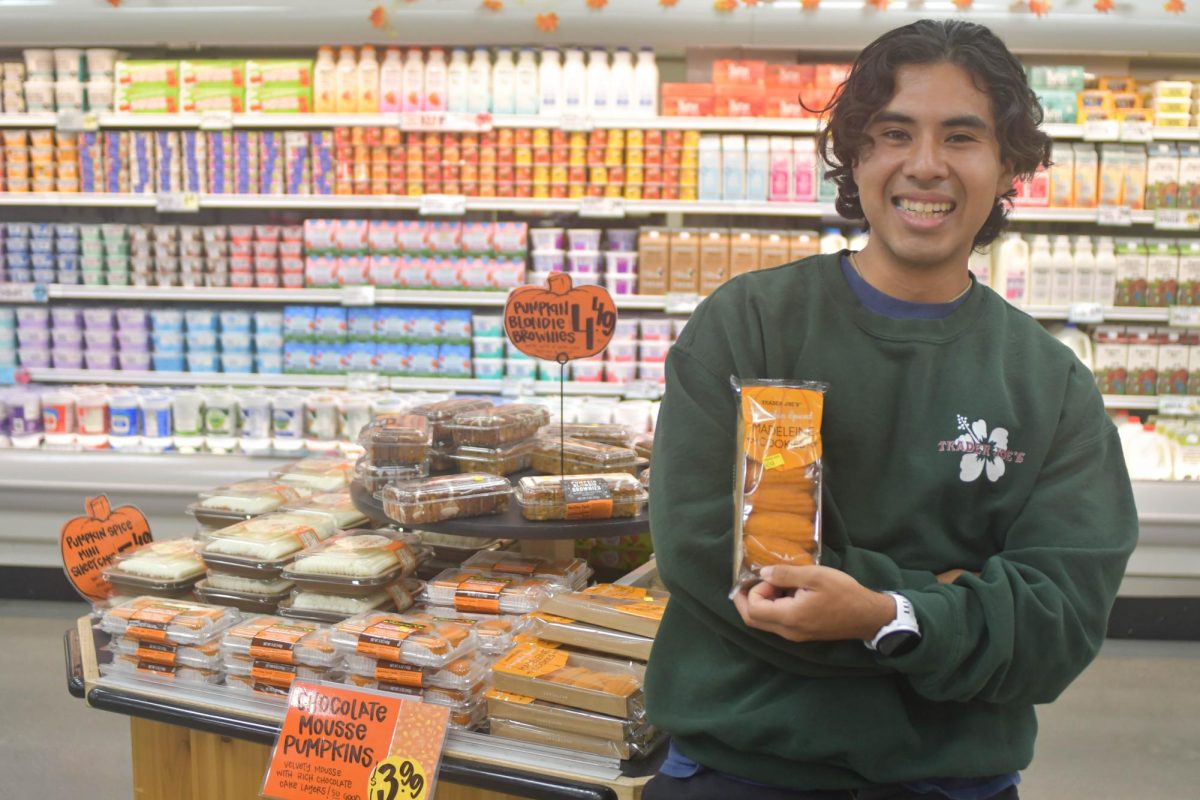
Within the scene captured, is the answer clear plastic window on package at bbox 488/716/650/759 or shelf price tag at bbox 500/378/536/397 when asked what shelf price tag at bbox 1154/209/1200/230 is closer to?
shelf price tag at bbox 500/378/536/397

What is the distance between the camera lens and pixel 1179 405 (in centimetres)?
444

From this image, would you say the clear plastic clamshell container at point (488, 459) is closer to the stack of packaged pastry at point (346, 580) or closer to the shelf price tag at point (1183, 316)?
the stack of packaged pastry at point (346, 580)

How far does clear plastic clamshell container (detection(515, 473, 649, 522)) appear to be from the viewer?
2078mm

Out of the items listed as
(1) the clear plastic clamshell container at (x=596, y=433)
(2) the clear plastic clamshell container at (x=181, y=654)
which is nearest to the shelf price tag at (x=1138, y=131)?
(1) the clear plastic clamshell container at (x=596, y=433)

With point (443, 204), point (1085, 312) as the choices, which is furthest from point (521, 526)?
point (1085, 312)

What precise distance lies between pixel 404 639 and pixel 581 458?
25.7 inches

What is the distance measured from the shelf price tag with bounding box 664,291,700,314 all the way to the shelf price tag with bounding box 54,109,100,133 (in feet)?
8.41

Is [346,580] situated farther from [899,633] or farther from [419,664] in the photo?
[899,633]

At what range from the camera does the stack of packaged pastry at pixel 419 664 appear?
1.85 m

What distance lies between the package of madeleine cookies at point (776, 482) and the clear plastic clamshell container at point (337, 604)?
3.73 ft

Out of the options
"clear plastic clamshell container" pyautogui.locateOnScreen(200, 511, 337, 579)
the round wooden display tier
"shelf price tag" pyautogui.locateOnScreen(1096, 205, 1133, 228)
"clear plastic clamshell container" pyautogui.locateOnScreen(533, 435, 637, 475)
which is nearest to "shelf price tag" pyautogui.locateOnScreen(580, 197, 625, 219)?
"shelf price tag" pyautogui.locateOnScreen(1096, 205, 1133, 228)

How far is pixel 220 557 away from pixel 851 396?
58.1 inches

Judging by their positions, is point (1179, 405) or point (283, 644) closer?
point (283, 644)

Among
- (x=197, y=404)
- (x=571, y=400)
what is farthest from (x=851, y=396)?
(x=197, y=404)
